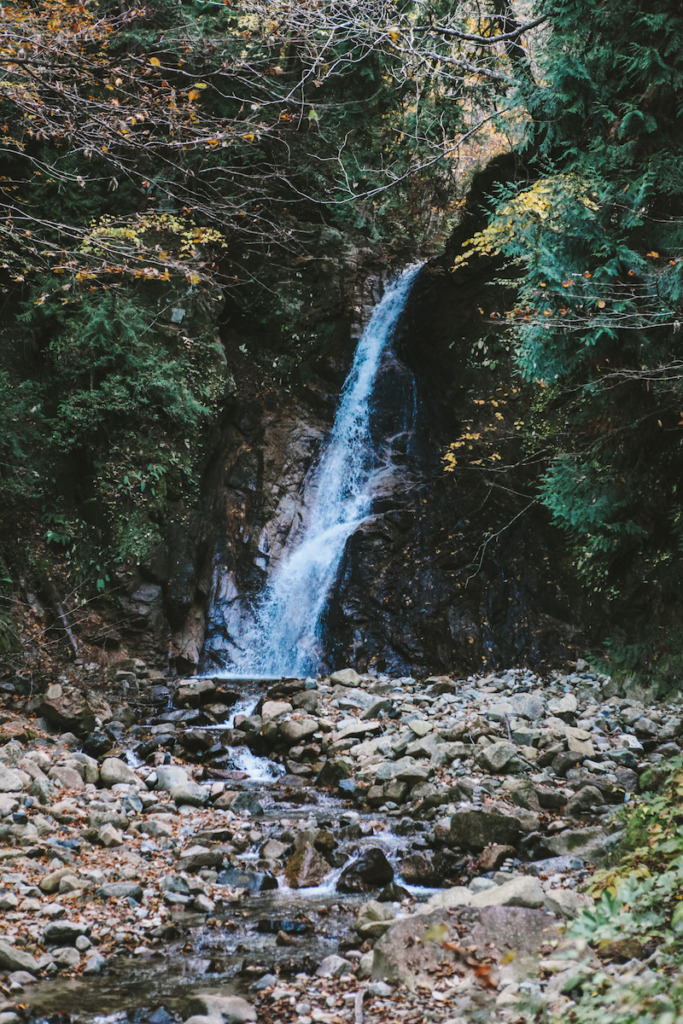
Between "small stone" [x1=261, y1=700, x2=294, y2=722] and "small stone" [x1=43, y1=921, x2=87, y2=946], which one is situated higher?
"small stone" [x1=43, y1=921, x2=87, y2=946]

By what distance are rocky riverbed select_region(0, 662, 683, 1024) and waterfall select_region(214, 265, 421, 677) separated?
6.82ft

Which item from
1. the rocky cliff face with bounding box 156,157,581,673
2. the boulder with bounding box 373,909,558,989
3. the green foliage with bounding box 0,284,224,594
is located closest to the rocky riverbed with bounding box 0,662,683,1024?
the boulder with bounding box 373,909,558,989

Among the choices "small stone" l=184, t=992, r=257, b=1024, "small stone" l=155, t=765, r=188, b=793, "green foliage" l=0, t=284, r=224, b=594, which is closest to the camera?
"small stone" l=184, t=992, r=257, b=1024

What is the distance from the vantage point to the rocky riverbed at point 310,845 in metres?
3.29

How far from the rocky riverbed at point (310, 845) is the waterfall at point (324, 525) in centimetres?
208

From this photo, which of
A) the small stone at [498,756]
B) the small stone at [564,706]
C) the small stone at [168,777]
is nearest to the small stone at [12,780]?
the small stone at [168,777]

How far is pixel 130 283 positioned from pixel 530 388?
6.93 m

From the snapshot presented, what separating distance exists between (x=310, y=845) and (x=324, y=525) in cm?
789

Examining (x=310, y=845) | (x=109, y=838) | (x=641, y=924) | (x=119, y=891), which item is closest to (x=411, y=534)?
(x=310, y=845)

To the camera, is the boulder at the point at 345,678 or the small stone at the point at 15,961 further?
A: the boulder at the point at 345,678

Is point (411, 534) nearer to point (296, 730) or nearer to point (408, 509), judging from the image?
point (408, 509)

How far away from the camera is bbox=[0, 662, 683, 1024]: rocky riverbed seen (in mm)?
3293

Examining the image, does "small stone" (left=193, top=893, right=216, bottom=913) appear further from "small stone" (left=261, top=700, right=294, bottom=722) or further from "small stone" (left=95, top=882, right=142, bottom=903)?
"small stone" (left=261, top=700, right=294, bottom=722)

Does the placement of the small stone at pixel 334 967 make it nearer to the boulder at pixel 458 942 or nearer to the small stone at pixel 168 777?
the boulder at pixel 458 942
